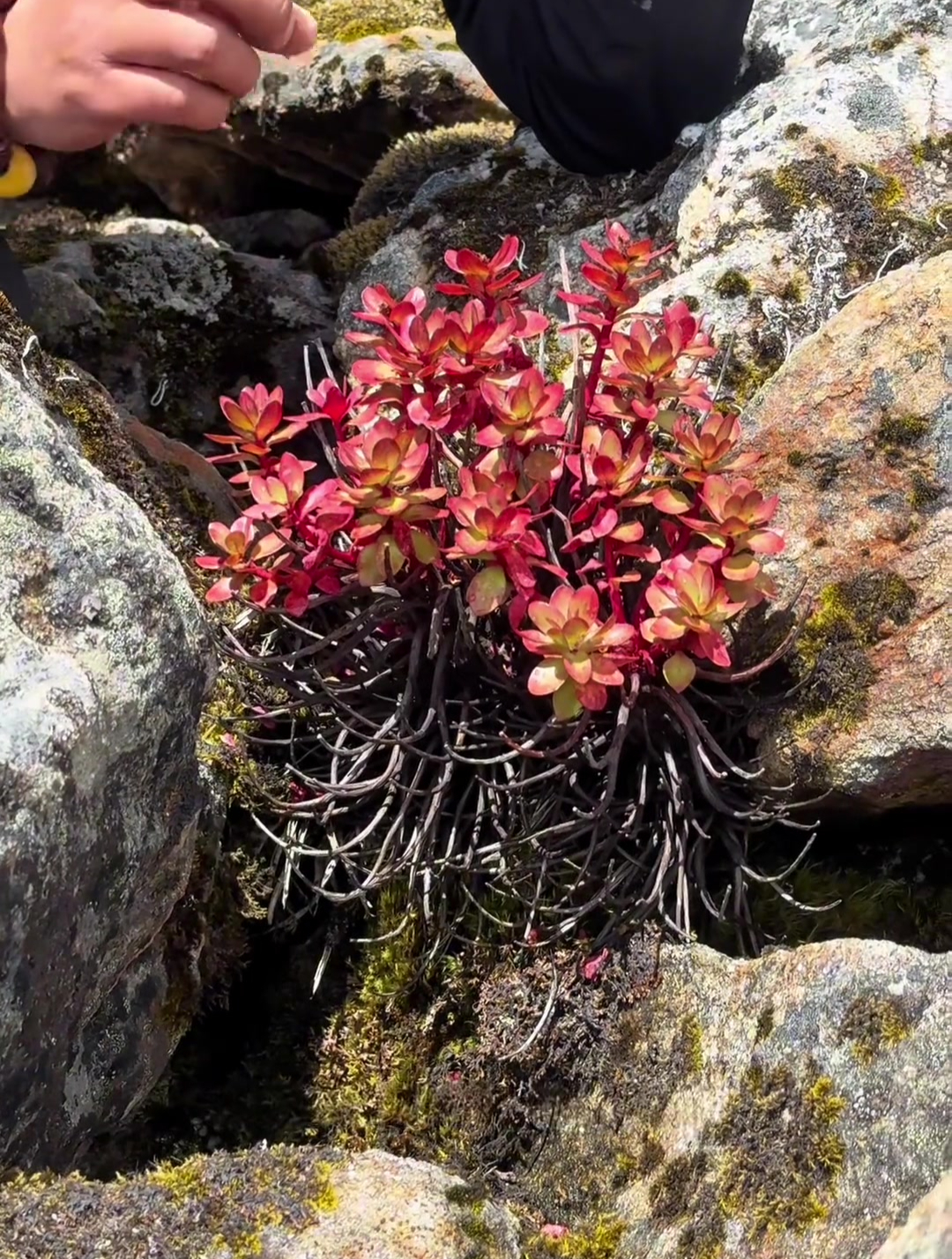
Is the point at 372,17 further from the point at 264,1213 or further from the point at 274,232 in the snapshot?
the point at 264,1213

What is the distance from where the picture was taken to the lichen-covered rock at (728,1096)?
71.1 inches

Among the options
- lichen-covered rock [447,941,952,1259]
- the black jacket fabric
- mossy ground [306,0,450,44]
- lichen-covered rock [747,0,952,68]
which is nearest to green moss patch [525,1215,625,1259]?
lichen-covered rock [447,941,952,1259]

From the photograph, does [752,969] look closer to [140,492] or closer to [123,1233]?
[123,1233]

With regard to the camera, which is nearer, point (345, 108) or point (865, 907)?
point (865, 907)

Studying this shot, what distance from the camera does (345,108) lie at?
511 cm

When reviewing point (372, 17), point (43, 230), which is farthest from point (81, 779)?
point (372, 17)

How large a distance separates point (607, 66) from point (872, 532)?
171 cm

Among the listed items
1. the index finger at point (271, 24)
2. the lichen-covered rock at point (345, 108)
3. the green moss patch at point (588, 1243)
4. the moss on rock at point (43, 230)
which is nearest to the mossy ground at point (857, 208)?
the index finger at point (271, 24)

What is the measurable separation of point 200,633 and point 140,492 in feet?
2.97

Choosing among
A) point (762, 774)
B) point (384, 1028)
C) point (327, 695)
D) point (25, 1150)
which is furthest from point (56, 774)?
point (762, 774)

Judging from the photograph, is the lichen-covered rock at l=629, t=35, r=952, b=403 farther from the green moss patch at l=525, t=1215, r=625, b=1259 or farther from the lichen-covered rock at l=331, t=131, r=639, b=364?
the green moss patch at l=525, t=1215, r=625, b=1259

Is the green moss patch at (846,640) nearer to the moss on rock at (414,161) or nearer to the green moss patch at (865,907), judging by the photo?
the green moss patch at (865,907)

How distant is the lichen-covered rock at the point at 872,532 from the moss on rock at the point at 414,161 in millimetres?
2044

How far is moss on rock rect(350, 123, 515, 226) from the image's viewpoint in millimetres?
4242
